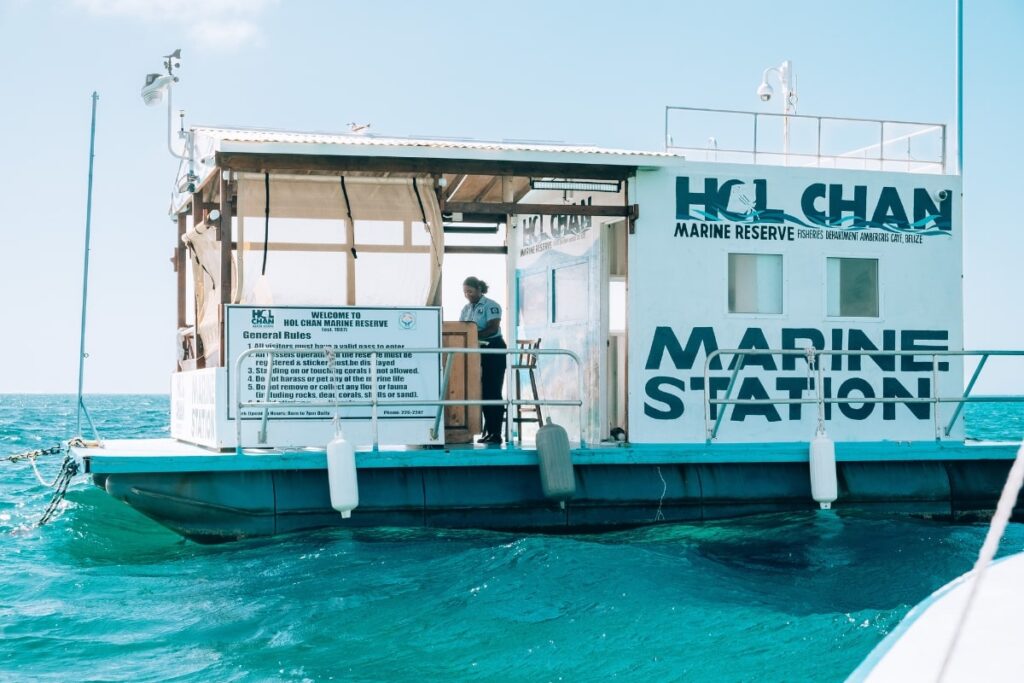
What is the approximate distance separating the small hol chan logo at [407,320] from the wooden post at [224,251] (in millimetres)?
1470

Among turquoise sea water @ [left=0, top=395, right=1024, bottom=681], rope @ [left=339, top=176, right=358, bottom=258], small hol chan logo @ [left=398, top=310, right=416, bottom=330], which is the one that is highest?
rope @ [left=339, top=176, right=358, bottom=258]

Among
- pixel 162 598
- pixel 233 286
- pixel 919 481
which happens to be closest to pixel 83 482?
pixel 233 286

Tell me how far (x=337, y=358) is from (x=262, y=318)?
2.35 ft

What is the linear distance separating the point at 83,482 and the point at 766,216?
441 inches

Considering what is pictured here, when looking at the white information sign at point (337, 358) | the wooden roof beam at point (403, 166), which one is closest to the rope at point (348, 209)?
the wooden roof beam at point (403, 166)

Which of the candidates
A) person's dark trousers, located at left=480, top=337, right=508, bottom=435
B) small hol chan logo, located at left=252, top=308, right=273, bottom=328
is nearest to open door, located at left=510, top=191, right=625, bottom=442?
person's dark trousers, located at left=480, top=337, right=508, bottom=435

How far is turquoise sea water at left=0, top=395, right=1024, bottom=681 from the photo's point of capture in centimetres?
675

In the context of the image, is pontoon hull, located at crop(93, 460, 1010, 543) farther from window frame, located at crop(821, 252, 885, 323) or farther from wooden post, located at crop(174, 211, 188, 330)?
wooden post, located at crop(174, 211, 188, 330)

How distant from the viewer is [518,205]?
34.7 ft

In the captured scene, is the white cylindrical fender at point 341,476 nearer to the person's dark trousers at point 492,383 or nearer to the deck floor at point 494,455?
the deck floor at point 494,455

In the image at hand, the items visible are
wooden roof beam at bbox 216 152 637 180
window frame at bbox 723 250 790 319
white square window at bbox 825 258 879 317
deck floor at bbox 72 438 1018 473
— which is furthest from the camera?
white square window at bbox 825 258 879 317

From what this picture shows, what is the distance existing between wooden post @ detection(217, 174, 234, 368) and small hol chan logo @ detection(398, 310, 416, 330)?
4.82ft

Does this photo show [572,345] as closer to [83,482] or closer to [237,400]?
[237,400]

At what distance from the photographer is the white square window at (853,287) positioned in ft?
36.9
